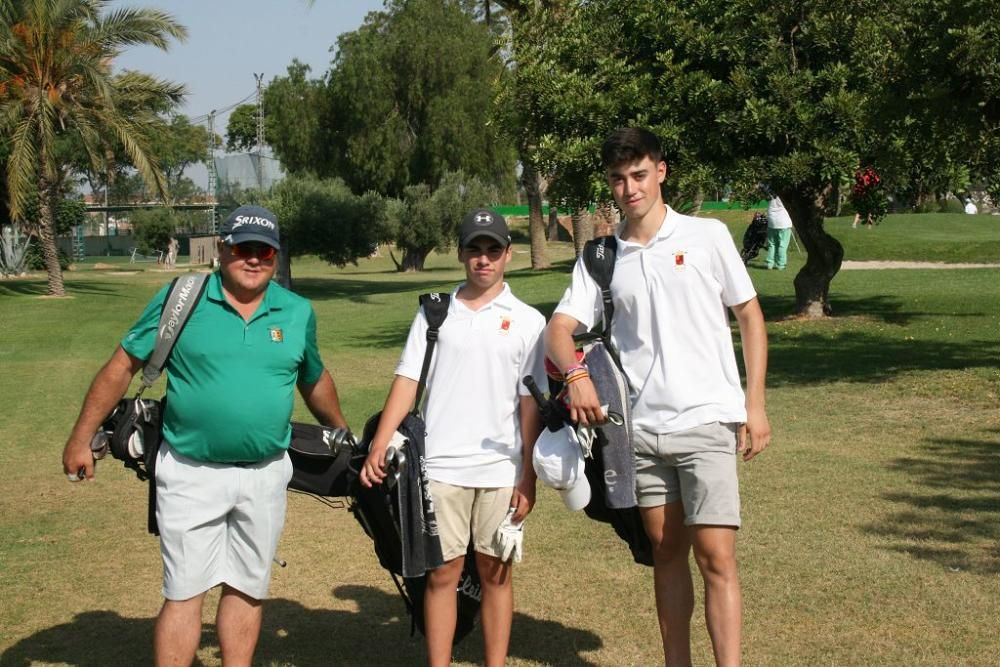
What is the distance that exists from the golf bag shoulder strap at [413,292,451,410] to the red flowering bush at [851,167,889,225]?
1309cm

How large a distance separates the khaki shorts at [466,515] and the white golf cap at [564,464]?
0.28 m

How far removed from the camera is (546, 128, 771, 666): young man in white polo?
443cm

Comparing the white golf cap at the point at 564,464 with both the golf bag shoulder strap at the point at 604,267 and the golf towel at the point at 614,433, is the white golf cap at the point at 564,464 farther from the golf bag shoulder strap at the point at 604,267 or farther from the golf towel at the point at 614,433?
the golf bag shoulder strap at the point at 604,267

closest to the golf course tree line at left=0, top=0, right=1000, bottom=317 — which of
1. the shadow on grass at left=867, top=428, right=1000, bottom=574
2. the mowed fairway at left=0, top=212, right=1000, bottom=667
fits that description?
the mowed fairway at left=0, top=212, right=1000, bottom=667

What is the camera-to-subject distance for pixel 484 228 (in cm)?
472

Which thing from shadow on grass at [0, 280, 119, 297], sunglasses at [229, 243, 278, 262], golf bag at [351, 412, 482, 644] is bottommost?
shadow on grass at [0, 280, 119, 297]

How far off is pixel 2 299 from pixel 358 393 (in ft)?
64.3

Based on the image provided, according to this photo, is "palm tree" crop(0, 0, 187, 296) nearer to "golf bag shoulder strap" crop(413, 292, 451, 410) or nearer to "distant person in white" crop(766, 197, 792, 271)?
"distant person in white" crop(766, 197, 792, 271)

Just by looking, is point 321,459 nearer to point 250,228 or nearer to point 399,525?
point 399,525

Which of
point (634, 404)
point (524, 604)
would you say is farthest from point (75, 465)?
point (524, 604)

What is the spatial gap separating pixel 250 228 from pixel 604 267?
1244 millimetres

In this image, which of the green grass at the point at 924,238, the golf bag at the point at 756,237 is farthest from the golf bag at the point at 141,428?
the green grass at the point at 924,238

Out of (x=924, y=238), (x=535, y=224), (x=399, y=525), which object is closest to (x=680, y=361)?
(x=399, y=525)

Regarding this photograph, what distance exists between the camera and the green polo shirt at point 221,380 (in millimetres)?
4391
